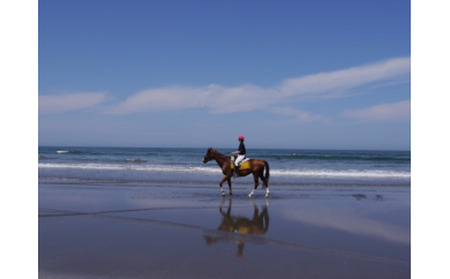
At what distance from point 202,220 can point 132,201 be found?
3.28m

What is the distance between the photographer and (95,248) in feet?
16.3

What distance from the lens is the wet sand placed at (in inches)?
165

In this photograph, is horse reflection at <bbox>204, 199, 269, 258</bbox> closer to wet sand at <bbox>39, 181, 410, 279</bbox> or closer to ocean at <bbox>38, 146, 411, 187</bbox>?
wet sand at <bbox>39, 181, 410, 279</bbox>

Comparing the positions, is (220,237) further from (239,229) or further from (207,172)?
(207,172)

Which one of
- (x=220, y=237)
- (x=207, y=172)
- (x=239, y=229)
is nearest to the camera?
(x=220, y=237)

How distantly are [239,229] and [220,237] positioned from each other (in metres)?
0.81

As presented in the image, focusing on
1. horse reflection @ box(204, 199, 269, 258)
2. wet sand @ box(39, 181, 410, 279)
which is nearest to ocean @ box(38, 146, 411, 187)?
wet sand @ box(39, 181, 410, 279)

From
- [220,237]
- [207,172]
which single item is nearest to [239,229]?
[220,237]

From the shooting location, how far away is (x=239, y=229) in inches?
252

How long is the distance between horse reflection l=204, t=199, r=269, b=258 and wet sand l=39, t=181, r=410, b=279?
0.06ft

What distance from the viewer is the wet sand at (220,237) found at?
4.19m

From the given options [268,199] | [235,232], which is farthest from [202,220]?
[268,199]
